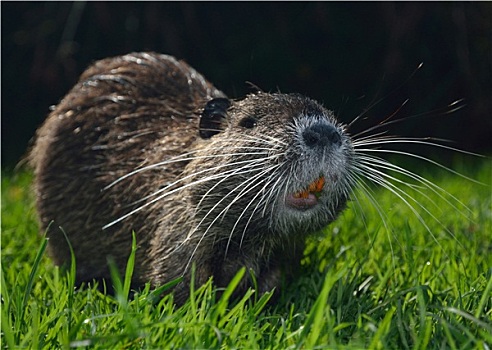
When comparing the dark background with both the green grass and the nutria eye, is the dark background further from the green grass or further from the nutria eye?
the nutria eye

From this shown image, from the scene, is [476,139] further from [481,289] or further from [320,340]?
[320,340]

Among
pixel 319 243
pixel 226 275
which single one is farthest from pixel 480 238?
pixel 226 275

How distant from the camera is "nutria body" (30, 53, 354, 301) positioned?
2754mm

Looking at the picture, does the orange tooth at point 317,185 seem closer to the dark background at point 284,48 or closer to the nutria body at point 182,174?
the nutria body at point 182,174

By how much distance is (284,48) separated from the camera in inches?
254

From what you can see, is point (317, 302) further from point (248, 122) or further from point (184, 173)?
point (184, 173)

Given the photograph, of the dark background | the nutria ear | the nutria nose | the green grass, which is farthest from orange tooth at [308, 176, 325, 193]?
the dark background

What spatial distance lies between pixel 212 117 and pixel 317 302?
1239 mm

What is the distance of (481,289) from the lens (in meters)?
2.78

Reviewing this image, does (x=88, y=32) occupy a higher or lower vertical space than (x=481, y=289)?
higher

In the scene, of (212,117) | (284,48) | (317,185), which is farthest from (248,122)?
(284,48)

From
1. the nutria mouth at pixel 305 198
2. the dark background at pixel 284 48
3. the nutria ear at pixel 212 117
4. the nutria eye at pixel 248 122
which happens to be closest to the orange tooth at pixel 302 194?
the nutria mouth at pixel 305 198

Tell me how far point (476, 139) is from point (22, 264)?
14.3ft

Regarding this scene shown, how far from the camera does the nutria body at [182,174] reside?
275 centimetres
